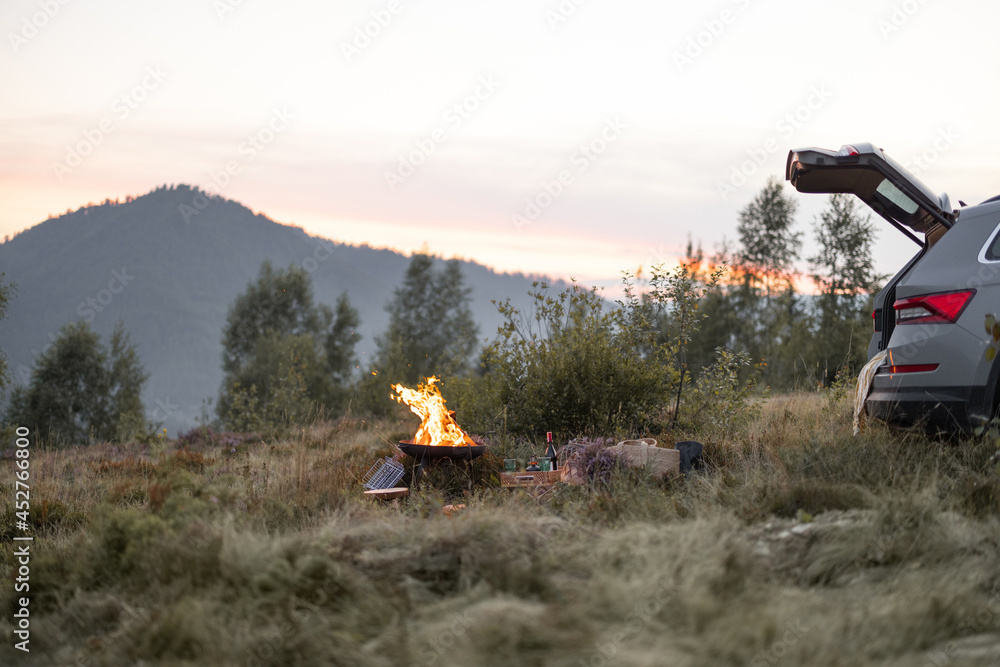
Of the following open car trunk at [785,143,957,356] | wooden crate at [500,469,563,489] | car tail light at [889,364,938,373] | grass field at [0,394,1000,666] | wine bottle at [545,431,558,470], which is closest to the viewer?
grass field at [0,394,1000,666]

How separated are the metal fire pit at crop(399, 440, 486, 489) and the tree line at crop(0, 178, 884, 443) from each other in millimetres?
1554

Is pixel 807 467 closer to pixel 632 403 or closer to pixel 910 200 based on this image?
pixel 910 200

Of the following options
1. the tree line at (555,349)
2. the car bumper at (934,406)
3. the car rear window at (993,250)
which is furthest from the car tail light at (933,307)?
the tree line at (555,349)

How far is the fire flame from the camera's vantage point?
761 centimetres

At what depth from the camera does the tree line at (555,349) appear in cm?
895

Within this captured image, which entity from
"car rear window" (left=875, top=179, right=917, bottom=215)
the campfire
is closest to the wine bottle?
the campfire

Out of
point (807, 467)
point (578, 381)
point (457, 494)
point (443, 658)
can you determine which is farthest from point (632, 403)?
point (443, 658)

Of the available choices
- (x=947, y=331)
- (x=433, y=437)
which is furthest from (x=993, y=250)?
(x=433, y=437)

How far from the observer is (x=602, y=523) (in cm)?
465

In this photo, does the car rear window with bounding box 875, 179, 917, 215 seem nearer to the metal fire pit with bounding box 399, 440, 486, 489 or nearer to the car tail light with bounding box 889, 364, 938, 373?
the car tail light with bounding box 889, 364, 938, 373

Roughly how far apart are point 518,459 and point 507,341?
2.18 metres

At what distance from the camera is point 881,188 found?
19.2 feet

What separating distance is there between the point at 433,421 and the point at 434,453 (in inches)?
24.6

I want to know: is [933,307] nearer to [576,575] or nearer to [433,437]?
[576,575]
